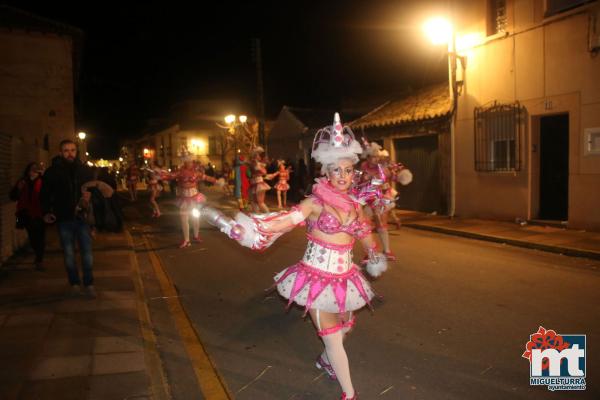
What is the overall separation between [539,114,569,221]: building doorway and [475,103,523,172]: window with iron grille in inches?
23.6

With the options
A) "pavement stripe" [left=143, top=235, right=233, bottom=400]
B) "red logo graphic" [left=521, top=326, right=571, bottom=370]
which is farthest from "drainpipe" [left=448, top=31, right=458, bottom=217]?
"red logo graphic" [left=521, top=326, right=571, bottom=370]

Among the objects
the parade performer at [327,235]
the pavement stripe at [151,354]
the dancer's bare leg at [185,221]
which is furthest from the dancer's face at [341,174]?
the dancer's bare leg at [185,221]

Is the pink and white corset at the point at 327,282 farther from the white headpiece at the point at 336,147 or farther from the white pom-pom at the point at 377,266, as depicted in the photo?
the white headpiece at the point at 336,147

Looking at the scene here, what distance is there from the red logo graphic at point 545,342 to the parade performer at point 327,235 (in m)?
1.90

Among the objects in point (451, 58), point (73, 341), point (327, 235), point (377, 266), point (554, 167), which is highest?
point (451, 58)

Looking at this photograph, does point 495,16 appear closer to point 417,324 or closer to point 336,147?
point 417,324

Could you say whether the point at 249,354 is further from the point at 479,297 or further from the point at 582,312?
the point at 582,312

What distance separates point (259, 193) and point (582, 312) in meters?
9.92

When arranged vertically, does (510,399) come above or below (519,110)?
below

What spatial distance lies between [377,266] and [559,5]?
1091cm

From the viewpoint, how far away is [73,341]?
16.5ft

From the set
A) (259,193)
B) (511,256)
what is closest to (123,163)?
(259,193)

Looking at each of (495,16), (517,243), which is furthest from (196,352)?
(495,16)

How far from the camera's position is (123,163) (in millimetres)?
75250
